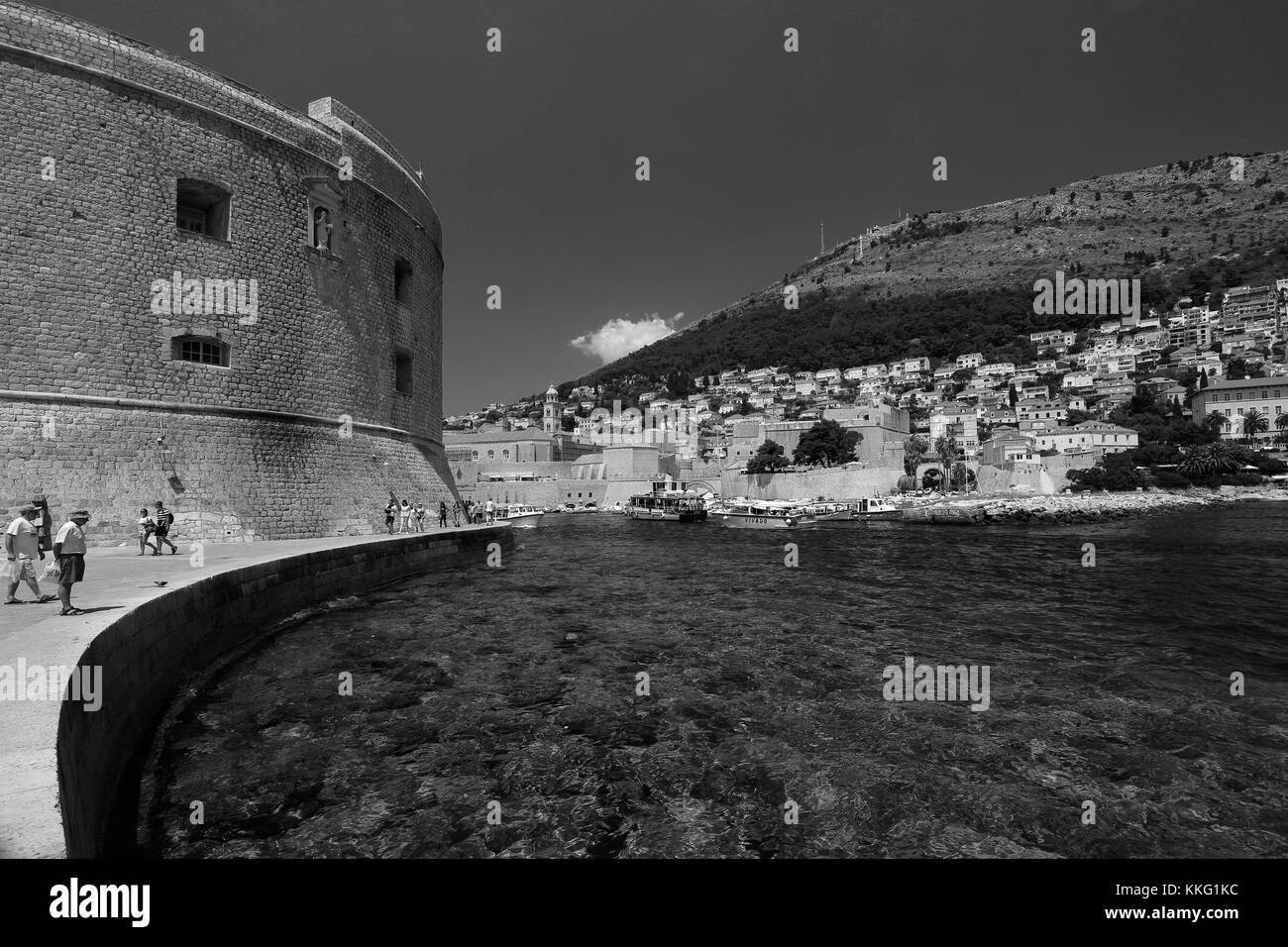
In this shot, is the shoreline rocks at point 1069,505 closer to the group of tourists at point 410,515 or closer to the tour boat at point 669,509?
the tour boat at point 669,509

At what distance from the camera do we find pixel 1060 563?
1995 centimetres

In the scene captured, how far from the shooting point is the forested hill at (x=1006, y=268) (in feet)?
454

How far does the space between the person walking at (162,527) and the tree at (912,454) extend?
62.3 meters

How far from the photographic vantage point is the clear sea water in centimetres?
432

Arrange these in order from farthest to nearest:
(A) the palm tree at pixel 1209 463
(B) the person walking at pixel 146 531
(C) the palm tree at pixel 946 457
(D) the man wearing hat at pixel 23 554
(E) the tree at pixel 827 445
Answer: (E) the tree at pixel 827 445, (C) the palm tree at pixel 946 457, (A) the palm tree at pixel 1209 463, (B) the person walking at pixel 146 531, (D) the man wearing hat at pixel 23 554

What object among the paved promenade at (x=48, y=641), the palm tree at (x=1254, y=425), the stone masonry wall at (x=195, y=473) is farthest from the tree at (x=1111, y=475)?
the paved promenade at (x=48, y=641)

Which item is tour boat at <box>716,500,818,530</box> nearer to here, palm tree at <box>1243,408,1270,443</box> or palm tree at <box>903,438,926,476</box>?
palm tree at <box>903,438,926,476</box>

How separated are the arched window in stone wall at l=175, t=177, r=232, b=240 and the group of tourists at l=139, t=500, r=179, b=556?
6.81 m

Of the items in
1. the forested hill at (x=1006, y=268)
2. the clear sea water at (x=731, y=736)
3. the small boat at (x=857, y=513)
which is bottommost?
the small boat at (x=857, y=513)

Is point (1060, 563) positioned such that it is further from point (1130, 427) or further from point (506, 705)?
Result: point (1130, 427)

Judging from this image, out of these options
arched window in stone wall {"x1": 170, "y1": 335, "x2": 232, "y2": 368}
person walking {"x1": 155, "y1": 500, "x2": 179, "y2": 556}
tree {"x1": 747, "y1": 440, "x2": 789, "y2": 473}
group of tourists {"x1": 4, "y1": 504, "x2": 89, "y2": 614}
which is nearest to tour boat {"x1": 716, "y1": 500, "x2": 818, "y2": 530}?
tree {"x1": 747, "y1": 440, "x2": 789, "y2": 473}

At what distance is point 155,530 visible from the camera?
11.7m

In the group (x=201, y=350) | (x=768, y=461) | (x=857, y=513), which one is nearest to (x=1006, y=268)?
(x=768, y=461)
